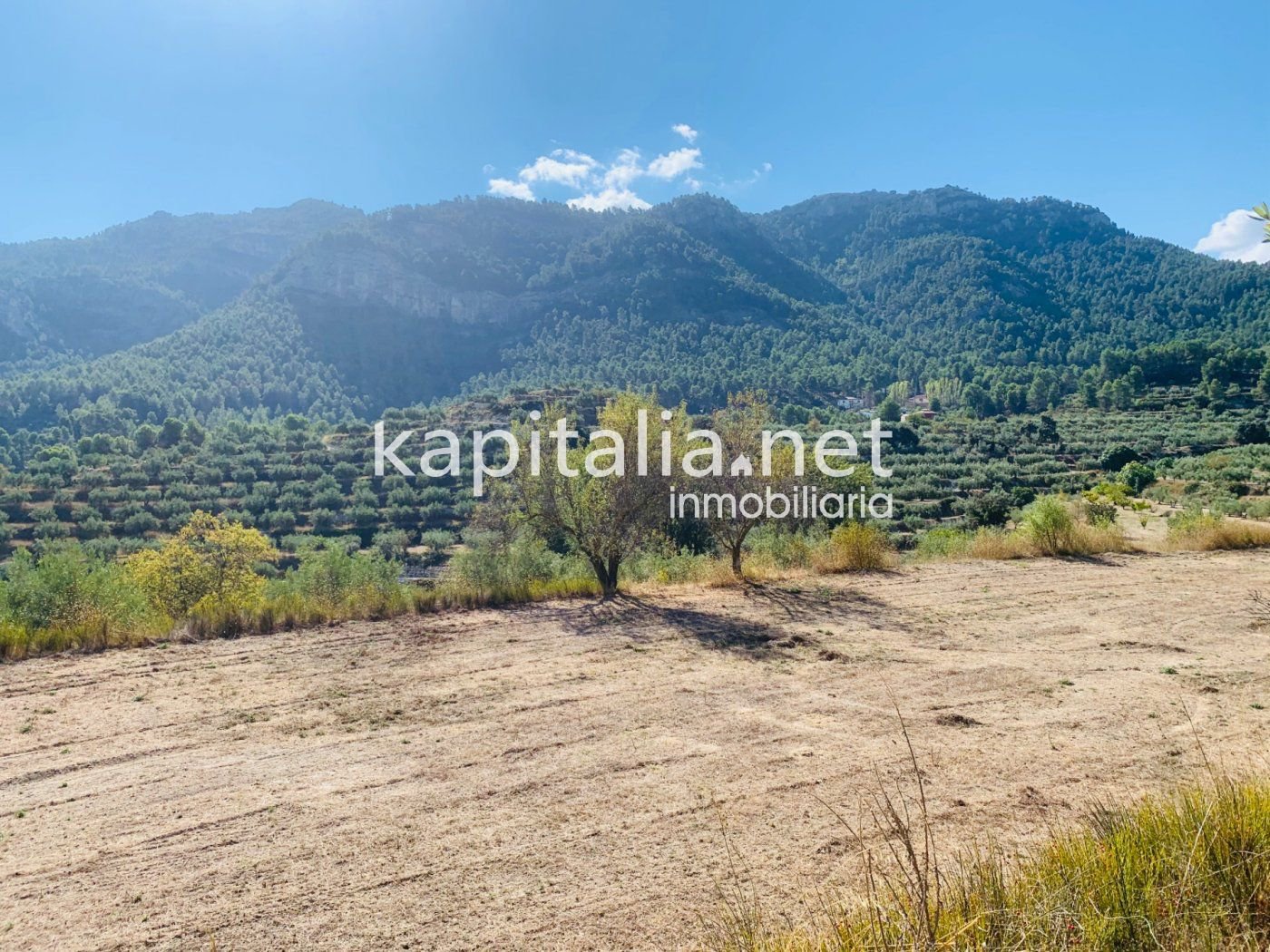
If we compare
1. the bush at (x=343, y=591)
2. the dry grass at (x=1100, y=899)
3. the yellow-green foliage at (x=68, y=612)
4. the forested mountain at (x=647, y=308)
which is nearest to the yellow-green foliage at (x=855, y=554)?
the bush at (x=343, y=591)

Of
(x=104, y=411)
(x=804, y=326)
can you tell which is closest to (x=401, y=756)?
(x=104, y=411)

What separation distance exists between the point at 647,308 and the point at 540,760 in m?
138

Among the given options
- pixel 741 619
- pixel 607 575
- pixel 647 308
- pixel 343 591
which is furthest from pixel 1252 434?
pixel 647 308

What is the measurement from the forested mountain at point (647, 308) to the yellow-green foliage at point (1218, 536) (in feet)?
215

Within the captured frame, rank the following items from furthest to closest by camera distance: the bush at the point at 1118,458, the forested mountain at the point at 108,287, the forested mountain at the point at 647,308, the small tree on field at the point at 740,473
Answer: the forested mountain at the point at 108,287 → the forested mountain at the point at 647,308 → the bush at the point at 1118,458 → the small tree on field at the point at 740,473

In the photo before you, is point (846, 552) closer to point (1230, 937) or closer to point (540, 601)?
point (540, 601)

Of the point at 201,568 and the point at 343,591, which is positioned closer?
the point at 343,591

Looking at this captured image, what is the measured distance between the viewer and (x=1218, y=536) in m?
12.3

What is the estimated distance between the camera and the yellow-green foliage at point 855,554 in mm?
11477

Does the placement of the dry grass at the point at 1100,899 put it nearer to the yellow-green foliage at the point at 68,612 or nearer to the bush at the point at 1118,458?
the yellow-green foliage at the point at 68,612

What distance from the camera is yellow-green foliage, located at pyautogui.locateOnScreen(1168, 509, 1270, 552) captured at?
12.3 metres

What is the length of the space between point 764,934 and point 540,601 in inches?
287

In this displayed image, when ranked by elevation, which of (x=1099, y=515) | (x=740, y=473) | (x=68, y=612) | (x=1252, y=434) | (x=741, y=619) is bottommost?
(x=741, y=619)

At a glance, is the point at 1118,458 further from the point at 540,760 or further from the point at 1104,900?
the point at 1104,900
